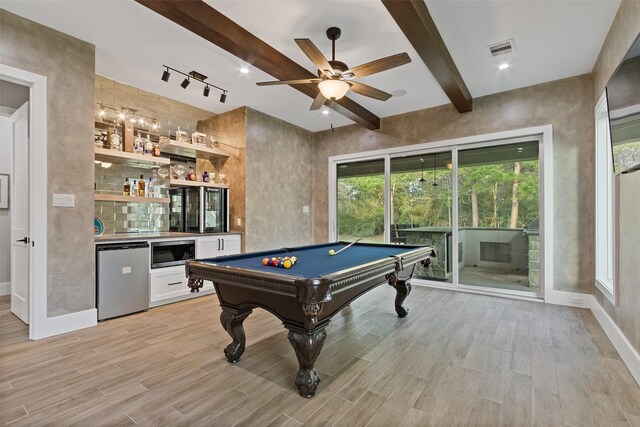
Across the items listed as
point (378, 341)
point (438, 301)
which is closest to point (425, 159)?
point (438, 301)

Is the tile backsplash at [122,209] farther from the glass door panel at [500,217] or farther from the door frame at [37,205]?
the glass door panel at [500,217]

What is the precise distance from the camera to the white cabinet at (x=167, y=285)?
12.2 ft

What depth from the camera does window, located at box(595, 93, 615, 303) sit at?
128 inches

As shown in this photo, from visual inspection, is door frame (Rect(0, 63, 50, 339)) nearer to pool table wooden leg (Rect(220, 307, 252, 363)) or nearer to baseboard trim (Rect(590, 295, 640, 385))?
pool table wooden leg (Rect(220, 307, 252, 363))

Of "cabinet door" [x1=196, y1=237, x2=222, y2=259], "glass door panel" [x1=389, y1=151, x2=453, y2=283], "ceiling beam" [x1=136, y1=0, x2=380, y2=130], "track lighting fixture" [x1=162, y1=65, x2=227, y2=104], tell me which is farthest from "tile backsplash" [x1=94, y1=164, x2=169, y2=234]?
"glass door panel" [x1=389, y1=151, x2=453, y2=283]

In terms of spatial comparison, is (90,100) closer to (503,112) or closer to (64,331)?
(64,331)

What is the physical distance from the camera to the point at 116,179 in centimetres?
416

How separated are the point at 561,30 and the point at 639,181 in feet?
5.58

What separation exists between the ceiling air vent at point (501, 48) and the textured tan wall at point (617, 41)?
80cm

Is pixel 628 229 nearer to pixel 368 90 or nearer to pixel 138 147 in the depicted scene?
pixel 368 90

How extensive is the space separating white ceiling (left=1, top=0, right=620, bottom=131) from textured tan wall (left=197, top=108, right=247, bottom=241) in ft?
2.80

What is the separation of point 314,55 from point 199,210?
3009 millimetres

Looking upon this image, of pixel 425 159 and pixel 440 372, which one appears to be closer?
pixel 440 372

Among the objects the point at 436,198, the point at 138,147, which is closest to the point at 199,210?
the point at 138,147
